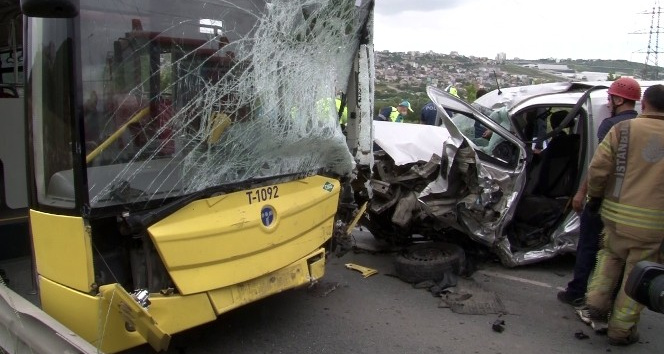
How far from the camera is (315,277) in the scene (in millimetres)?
3918

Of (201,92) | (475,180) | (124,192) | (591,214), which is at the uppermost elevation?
(201,92)

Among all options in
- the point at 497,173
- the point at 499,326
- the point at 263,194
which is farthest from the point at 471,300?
the point at 263,194

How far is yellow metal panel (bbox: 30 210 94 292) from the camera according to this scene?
2.77 metres

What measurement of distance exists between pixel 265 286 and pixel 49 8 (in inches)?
77.4

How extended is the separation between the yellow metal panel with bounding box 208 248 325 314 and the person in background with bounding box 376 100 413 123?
484 centimetres

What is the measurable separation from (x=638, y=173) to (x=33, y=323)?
3.61 meters

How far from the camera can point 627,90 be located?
4.30m

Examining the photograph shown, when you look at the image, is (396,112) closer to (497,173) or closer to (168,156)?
(497,173)

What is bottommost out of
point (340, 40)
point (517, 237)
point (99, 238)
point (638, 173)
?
point (517, 237)

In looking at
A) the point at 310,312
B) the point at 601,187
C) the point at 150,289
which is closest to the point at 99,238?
the point at 150,289

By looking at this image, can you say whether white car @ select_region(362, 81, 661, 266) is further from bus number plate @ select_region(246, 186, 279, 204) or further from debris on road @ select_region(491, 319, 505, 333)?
bus number plate @ select_region(246, 186, 279, 204)

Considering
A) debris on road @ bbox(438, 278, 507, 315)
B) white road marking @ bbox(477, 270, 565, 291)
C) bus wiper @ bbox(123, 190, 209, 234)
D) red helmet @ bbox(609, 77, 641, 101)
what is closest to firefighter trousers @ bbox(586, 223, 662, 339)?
debris on road @ bbox(438, 278, 507, 315)

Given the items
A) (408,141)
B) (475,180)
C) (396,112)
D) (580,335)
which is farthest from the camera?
(396,112)

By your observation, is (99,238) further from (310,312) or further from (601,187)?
(601,187)
